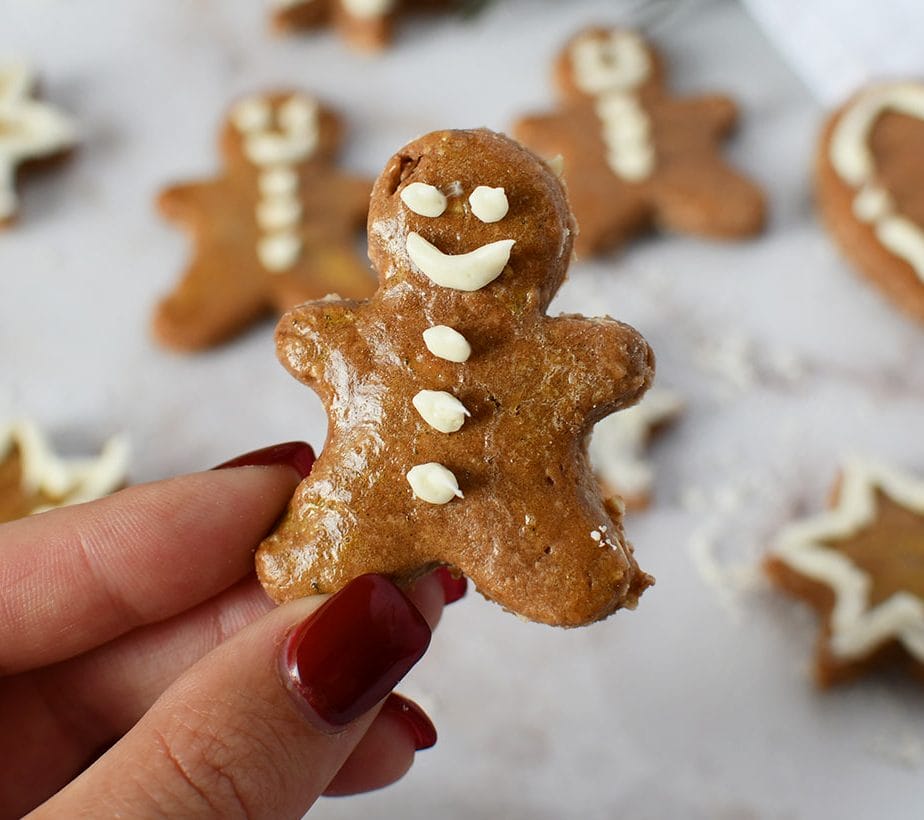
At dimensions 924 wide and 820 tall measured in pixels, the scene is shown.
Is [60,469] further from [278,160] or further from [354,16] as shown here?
[354,16]

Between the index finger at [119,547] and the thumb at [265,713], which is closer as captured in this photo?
the thumb at [265,713]

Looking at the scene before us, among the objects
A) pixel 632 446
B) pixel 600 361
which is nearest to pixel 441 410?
pixel 600 361

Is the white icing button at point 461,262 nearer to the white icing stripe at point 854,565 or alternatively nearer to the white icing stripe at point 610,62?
the white icing stripe at point 854,565

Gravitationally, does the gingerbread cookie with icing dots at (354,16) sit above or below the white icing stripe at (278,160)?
above

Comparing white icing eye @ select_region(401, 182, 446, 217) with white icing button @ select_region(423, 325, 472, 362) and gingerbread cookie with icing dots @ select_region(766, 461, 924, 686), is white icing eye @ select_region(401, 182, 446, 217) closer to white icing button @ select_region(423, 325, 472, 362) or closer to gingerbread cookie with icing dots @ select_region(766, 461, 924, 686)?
white icing button @ select_region(423, 325, 472, 362)

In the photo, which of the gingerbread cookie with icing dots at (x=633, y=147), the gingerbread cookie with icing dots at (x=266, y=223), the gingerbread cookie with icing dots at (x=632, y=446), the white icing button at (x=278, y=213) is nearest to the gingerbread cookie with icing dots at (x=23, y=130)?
the gingerbread cookie with icing dots at (x=266, y=223)

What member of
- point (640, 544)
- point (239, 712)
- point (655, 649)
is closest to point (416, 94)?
point (640, 544)
